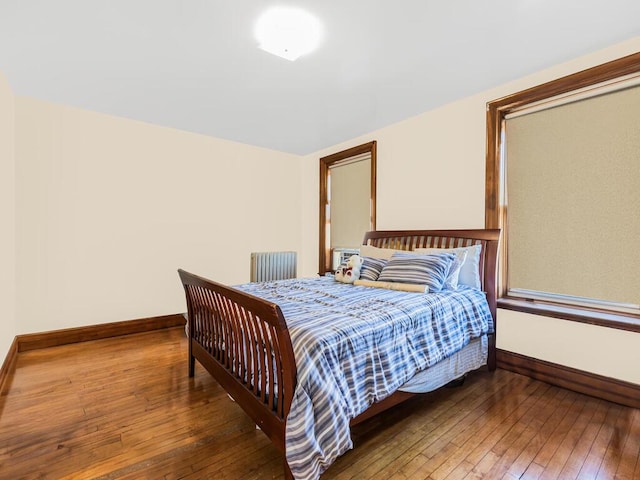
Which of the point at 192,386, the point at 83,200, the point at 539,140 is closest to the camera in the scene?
the point at 192,386

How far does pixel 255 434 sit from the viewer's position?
1.83m

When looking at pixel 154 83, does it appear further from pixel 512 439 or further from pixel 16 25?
pixel 512 439

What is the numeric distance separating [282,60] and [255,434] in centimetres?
257

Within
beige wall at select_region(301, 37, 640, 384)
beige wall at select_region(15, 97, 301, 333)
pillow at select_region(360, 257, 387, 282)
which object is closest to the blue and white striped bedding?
pillow at select_region(360, 257, 387, 282)

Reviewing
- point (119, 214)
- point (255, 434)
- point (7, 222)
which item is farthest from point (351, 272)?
point (7, 222)

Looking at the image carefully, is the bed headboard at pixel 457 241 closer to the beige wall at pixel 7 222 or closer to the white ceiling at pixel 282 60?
the white ceiling at pixel 282 60

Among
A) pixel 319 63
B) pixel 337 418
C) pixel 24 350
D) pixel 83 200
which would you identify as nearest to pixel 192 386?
pixel 337 418

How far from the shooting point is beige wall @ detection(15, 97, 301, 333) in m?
3.14

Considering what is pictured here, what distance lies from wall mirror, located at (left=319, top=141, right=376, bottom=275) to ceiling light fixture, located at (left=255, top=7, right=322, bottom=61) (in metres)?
1.96

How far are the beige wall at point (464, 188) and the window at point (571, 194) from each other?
10 cm

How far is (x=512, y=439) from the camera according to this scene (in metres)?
1.79

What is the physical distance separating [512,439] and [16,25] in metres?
3.95

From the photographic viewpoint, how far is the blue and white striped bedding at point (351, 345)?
133 centimetres

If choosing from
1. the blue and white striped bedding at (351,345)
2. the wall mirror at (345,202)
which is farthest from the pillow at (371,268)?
the wall mirror at (345,202)
